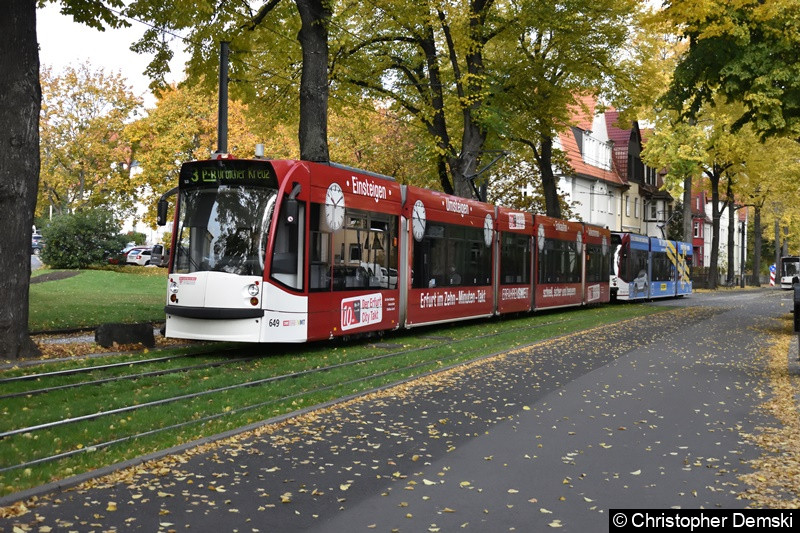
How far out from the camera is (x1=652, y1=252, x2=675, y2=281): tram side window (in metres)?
44.4

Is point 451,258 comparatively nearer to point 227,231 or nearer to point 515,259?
point 515,259

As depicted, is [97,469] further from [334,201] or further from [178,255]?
[334,201]

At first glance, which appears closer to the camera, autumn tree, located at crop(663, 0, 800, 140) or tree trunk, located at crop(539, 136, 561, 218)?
autumn tree, located at crop(663, 0, 800, 140)

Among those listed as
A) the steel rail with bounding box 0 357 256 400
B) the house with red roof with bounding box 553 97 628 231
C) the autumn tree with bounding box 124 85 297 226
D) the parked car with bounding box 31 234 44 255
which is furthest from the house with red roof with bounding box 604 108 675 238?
the steel rail with bounding box 0 357 256 400

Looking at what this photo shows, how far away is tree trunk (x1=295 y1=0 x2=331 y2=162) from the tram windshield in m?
4.15

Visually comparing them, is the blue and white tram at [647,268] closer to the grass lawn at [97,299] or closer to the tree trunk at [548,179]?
the tree trunk at [548,179]

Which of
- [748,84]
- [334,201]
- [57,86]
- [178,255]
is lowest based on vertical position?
[178,255]

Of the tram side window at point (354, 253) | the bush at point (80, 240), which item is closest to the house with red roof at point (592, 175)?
the bush at point (80, 240)

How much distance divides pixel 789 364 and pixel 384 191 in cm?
852

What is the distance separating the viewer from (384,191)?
713 inches

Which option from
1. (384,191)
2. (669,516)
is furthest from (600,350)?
(669,516)

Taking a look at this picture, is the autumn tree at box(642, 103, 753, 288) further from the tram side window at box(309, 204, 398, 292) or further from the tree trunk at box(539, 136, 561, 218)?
the tram side window at box(309, 204, 398, 292)

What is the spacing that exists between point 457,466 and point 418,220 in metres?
12.6

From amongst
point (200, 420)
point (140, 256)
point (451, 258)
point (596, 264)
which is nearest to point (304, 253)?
point (200, 420)
